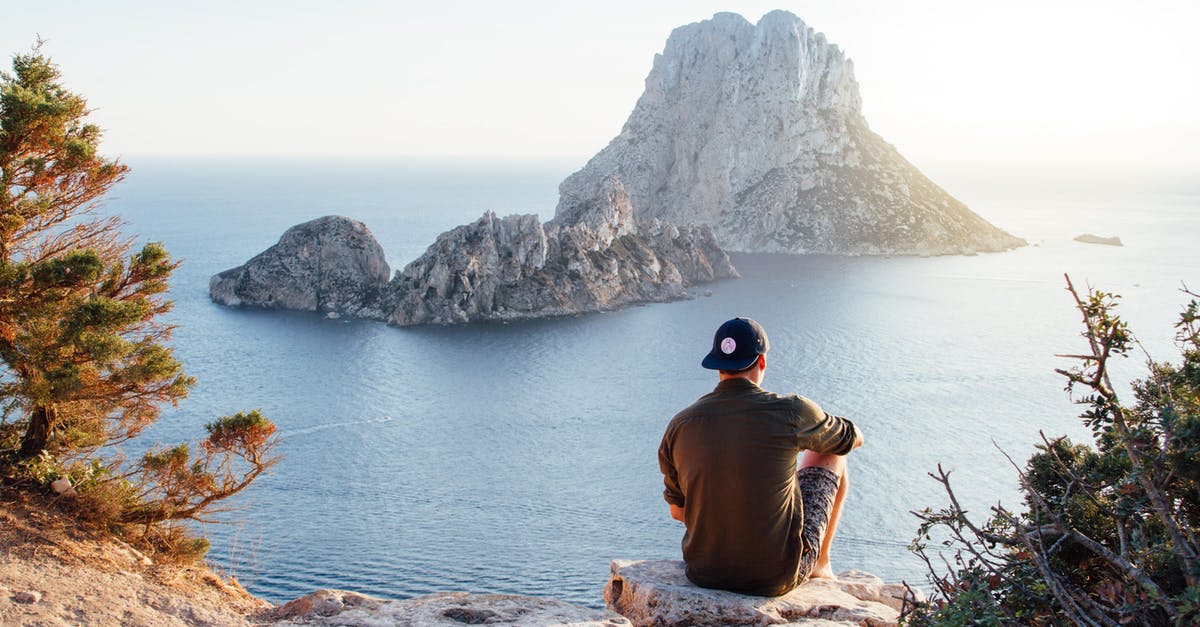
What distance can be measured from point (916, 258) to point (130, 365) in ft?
367

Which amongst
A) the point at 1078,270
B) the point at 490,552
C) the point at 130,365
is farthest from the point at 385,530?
the point at 1078,270

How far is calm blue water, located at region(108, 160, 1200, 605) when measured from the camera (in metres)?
30.0

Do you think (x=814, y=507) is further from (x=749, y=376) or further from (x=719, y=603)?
(x=749, y=376)

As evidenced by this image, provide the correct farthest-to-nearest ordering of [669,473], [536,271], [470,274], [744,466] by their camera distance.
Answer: [536,271] → [470,274] → [669,473] → [744,466]

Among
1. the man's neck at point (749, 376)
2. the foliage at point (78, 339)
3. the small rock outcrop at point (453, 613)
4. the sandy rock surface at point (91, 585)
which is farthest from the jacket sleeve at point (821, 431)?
the foliage at point (78, 339)

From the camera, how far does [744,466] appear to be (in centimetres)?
550

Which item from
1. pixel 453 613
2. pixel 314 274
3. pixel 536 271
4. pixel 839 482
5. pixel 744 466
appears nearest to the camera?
pixel 744 466

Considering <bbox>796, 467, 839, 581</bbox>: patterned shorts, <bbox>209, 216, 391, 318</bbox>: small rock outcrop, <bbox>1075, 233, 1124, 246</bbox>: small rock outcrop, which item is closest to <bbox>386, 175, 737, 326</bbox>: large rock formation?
<bbox>209, 216, 391, 318</bbox>: small rock outcrop

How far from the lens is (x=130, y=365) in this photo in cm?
1125

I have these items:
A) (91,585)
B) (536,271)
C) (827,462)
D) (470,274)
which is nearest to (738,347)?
(827,462)

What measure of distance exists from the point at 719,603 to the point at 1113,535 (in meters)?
2.48

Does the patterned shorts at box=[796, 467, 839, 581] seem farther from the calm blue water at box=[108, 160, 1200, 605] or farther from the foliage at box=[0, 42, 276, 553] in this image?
the foliage at box=[0, 42, 276, 553]

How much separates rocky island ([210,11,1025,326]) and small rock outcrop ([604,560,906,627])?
68.2 metres

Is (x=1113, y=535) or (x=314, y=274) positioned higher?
(x=1113, y=535)
